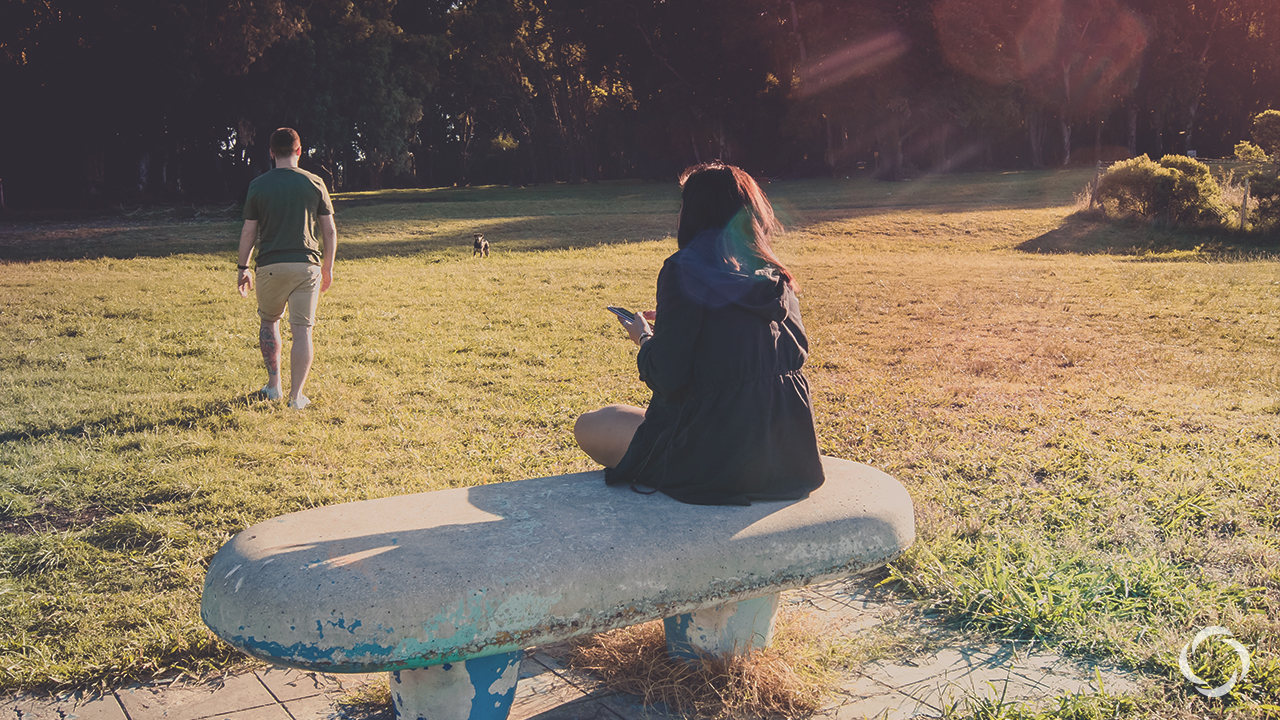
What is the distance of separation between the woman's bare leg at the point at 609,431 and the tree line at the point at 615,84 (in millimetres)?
28482

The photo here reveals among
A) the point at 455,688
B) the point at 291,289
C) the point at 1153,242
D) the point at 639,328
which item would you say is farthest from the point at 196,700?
the point at 1153,242

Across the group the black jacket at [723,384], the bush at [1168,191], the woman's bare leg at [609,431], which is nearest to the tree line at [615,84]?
the bush at [1168,191]

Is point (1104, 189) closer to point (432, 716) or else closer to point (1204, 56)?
point (432, 716)

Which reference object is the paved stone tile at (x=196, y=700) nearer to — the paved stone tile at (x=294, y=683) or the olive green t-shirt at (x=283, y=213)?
the paved stone tile at (x=294, y=683)

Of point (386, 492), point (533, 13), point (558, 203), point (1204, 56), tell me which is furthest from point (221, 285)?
point (1204, 56)

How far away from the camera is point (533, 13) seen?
47688mm

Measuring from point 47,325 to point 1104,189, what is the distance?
2146 cm

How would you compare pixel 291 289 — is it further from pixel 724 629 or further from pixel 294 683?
pixel 724 629

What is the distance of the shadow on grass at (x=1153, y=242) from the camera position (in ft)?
58.2

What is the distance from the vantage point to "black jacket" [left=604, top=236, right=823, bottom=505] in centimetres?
296

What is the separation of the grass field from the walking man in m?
0.59

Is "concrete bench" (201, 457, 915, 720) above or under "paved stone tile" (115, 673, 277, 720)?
above

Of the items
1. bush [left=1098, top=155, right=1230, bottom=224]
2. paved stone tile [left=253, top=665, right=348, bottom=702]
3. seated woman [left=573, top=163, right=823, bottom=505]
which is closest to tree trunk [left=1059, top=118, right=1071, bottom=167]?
bush [left=1098, top=155, right=1230, bottom=224]

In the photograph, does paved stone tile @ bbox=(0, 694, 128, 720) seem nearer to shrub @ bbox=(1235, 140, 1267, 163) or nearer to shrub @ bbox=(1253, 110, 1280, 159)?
shrub @ bbox=(1253, 110, 1280, 159)
